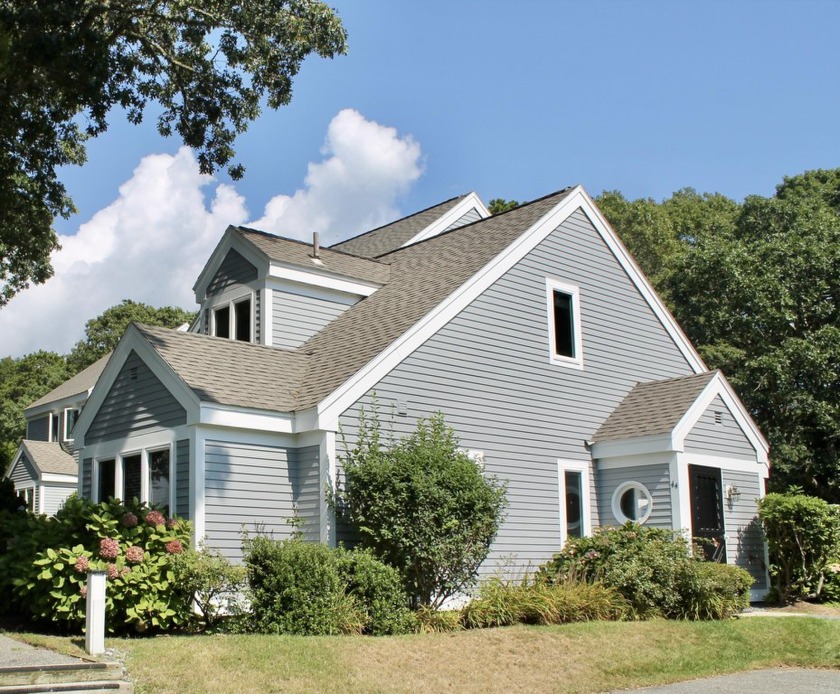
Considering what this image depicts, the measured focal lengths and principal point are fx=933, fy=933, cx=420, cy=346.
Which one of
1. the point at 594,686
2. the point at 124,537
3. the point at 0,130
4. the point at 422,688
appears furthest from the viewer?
the point at 0,130

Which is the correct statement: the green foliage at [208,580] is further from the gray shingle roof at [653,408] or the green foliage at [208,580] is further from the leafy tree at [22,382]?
the leafy tree at [22,382]

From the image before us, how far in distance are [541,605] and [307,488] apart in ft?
14.0

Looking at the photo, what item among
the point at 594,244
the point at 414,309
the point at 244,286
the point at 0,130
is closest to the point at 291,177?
the point at 244,286

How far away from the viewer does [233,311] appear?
65.6 ft

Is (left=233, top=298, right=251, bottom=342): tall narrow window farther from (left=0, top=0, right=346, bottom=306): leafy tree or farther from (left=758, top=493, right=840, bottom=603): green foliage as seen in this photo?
(left=758, top=493, right=840, bottom=603): green foliage

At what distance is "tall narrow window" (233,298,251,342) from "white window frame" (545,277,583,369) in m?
6.29

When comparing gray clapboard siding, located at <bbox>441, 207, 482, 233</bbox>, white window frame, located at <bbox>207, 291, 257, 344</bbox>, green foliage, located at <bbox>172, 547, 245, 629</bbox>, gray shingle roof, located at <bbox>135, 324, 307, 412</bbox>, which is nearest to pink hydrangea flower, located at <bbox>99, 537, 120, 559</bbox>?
green foliage, located at <bbox>172, 547, 245, 629</bbox>

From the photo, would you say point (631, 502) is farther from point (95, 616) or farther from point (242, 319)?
point (95, 616)

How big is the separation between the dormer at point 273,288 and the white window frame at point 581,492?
5.80m

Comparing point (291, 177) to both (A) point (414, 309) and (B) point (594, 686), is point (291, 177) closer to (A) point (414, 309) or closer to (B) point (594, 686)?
(A) point (414, 309)

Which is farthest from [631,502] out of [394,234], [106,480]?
[394,234]

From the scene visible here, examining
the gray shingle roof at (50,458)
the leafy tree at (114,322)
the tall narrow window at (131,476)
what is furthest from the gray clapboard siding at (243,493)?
the leafy tree at (114,322)

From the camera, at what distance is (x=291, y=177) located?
19297 mm

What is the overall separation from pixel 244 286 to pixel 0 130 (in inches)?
218
